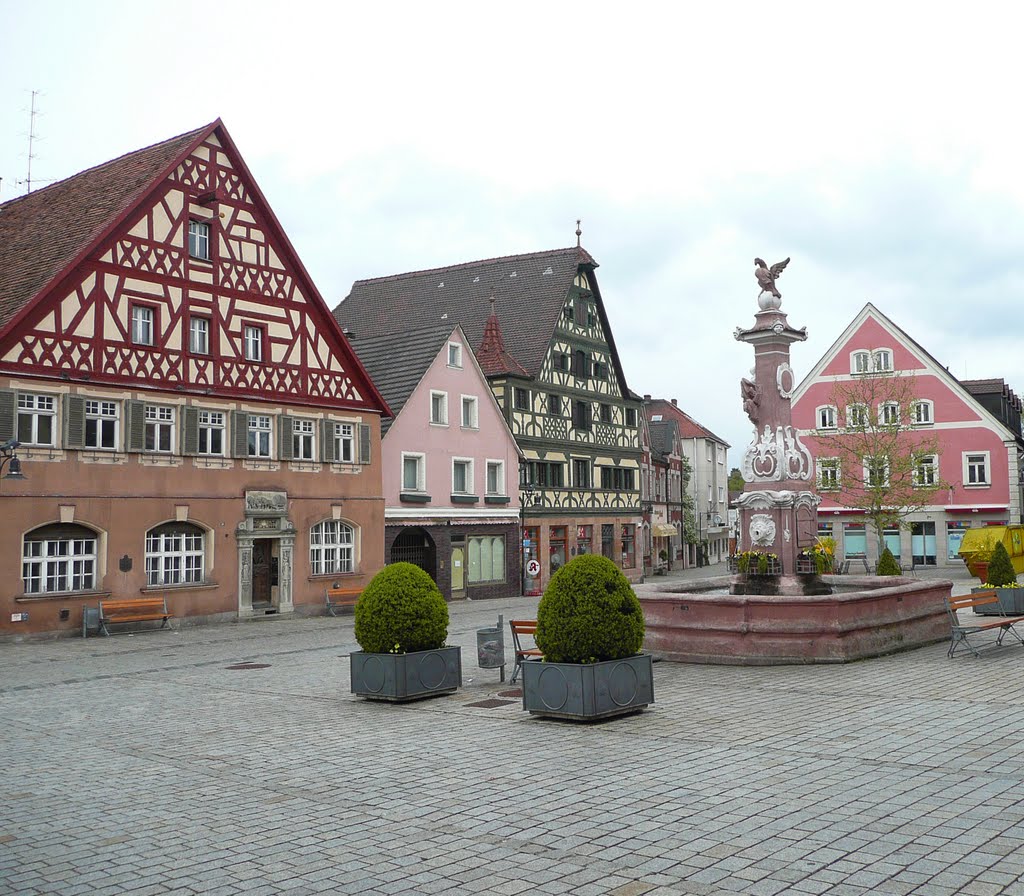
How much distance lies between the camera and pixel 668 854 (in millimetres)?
6566

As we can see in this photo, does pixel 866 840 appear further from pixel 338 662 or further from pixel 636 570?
pixel 636 570

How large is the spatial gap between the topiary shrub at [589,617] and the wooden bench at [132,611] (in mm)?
16260

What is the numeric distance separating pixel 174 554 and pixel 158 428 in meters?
3.28

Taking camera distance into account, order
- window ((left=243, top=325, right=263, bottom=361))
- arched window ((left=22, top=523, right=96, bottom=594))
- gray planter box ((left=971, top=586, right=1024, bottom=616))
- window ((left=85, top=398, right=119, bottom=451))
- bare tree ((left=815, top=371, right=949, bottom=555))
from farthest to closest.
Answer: bare tree ((left=815, top=371, right=949, bottom=555)) → window ((left=243, top=325, right=263, bottom=361)) → window ((left=85, top=398, right=119, bottom=451)) → arched window ((left=22, top=523, right=96, bottom=594)) → gray planter box ((left=971, top=586, right=1024, bottom=616))

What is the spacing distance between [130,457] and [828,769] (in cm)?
2098

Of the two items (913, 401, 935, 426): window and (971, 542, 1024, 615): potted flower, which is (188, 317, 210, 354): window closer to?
(971, 542, 1024, 615): potted flower

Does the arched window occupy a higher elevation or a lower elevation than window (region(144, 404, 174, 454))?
lower

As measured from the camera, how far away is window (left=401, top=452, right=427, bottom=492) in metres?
35.5

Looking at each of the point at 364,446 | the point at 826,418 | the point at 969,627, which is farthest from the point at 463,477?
the point at 969,627

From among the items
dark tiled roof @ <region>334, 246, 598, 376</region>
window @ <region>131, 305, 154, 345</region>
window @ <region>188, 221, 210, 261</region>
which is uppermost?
dark tiled roof @ <region>334, 246, 598, 376</region>

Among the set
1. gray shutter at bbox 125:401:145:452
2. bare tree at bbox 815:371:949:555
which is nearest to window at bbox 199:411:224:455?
gray shutter at bbox 125:401:145:452

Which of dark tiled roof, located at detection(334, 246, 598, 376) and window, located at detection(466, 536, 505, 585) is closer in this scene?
window, located at detection(466, 536, 505, 585)

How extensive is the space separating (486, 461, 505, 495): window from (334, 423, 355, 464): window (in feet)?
27.5

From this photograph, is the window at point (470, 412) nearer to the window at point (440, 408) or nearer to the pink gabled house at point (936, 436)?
the window at point (440, 408)
